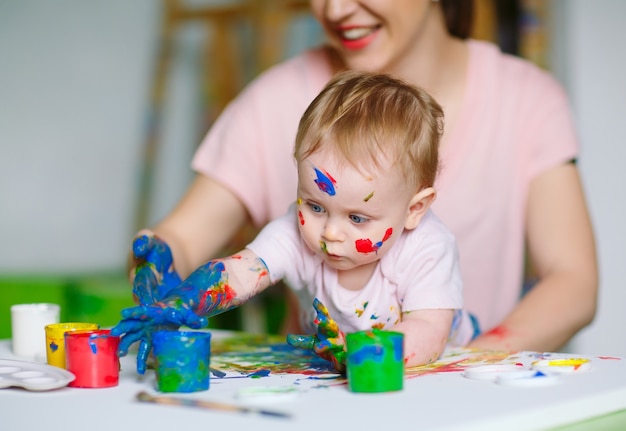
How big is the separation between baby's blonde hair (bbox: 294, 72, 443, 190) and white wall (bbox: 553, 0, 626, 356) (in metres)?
1.49

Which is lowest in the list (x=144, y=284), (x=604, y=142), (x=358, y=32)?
(x=144, y=284)

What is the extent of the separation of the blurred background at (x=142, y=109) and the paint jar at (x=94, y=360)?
1.52m

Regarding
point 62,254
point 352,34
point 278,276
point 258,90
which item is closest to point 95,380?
point 278,276

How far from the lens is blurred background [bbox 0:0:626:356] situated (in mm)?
2527

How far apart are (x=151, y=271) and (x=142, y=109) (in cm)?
218

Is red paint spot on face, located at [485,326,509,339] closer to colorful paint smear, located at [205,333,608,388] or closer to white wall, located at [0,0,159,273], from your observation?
colorful paint smear, located at [205,333,608,388]

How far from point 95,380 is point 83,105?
2.36 metres

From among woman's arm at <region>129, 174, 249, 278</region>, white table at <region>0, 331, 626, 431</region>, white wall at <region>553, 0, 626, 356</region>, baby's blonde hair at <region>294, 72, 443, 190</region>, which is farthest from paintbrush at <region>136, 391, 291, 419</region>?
white wall at <region>553, 0, 626, 356</region>

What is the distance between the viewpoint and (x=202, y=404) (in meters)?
0.85

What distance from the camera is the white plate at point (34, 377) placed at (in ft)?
3.09

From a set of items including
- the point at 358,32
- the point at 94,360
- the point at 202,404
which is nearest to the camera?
the point at 202,404

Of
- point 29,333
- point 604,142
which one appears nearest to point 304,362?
point 29,333

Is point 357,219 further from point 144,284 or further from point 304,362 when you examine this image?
point 144,284

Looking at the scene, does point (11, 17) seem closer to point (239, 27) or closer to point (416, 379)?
point (239, 27)
